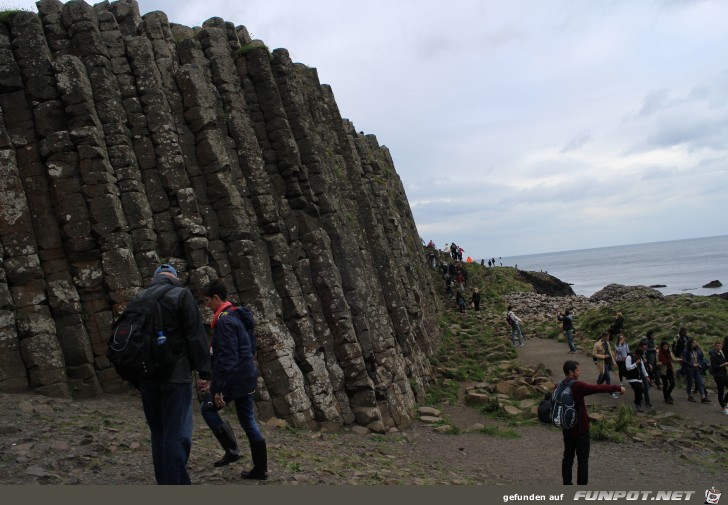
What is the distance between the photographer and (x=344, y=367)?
1880cm

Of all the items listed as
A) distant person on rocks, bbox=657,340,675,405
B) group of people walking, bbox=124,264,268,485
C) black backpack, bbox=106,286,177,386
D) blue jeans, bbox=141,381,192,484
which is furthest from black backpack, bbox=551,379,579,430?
distant person on rocks, bbox=657,340,675,405

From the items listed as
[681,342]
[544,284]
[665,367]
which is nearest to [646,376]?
[665,367]

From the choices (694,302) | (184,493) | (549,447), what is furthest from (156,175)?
(694,302)

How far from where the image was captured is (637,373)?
69.1 ft

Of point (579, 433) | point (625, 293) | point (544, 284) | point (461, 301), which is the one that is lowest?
point (579, 433)

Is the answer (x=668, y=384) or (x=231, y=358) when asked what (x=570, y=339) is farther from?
(x=231, y=358)

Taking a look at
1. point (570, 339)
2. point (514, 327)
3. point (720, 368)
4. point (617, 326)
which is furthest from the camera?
point (514, 327)

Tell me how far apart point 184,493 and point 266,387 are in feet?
29.3

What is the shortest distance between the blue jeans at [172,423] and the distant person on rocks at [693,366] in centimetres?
1993

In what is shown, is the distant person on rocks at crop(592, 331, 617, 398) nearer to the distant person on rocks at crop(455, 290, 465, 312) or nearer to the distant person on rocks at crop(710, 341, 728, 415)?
the distant person on rocks at crop(710, 341, 728, 415)

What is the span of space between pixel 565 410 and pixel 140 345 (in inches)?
281

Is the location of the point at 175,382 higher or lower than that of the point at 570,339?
higher

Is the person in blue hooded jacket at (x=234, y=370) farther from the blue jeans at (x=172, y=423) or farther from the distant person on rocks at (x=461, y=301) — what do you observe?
the distant person on rocks at (x=461, y=301)

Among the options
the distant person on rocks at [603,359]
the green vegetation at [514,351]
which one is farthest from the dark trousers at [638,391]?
the distant person on rocks at [603,359]
